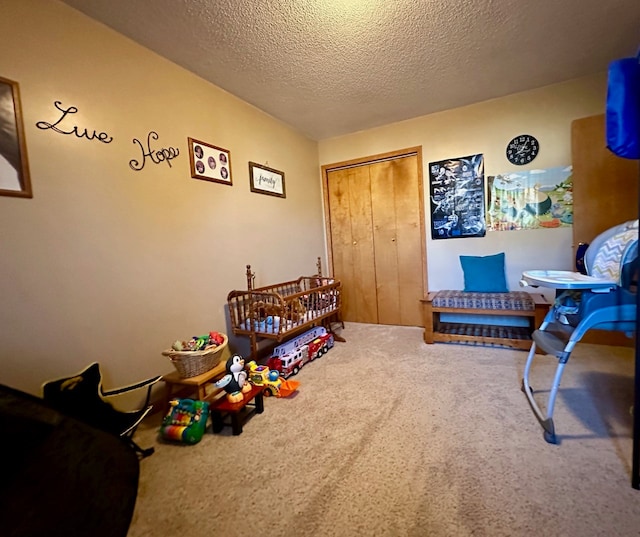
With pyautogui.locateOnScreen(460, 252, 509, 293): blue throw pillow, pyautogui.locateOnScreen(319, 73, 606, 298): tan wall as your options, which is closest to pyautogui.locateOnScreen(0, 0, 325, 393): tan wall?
pyautogui.locateOnScreen(319, 73, 606, 298): tan wall

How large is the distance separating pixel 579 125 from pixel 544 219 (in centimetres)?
84

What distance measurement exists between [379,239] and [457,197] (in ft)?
3.27

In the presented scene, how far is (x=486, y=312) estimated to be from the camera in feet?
8.84

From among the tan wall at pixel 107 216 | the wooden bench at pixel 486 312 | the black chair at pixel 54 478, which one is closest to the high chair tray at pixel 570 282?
the wooden bench at pixel 486 312

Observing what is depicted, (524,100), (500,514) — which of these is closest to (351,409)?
(500,514)

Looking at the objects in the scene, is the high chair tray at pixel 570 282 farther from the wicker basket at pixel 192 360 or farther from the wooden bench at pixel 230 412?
the wicker basket at pixel 192 360

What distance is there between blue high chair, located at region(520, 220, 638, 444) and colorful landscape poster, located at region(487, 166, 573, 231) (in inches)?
57.6

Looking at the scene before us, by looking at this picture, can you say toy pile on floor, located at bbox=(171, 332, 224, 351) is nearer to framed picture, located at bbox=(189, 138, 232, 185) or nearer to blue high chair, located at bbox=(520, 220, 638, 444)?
framed picture, located at bbox=(189, 138, 232, 185)

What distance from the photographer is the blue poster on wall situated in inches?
125

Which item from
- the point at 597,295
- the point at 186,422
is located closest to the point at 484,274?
the point at 597,295

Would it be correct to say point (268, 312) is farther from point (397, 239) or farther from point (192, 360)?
point (397, 239)

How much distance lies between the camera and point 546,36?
6.73ft

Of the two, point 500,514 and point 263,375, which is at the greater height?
point 263,375

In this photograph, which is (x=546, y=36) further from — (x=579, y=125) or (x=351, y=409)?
(x=351, y=409)
